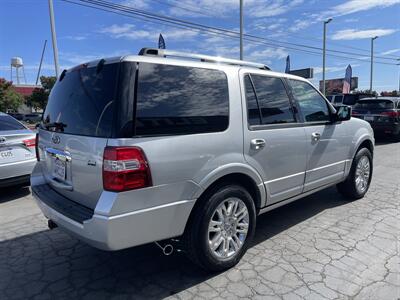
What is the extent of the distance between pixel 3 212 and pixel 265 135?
4.19 meters

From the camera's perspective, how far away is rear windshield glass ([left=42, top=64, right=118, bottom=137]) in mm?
2543

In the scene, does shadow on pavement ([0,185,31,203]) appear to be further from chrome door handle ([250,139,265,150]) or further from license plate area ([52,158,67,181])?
chrome door handle ([250,139,265,150])

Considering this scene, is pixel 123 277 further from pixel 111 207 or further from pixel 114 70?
pixel 114 70

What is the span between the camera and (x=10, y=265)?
3.41 metres

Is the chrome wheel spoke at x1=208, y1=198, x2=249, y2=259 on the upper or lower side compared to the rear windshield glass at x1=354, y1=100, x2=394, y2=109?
lower

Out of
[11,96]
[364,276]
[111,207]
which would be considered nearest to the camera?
[111,207]

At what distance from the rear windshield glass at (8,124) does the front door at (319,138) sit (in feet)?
15.8

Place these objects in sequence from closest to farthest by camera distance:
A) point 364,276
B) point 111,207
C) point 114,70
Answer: point 111,207
point 114,70
point 364,276

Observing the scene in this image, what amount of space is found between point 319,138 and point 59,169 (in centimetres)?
302

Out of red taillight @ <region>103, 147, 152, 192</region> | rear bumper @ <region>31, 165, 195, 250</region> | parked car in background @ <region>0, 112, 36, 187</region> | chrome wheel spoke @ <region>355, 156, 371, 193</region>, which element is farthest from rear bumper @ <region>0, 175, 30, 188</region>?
chrome wheel spoke @ <region>355, 156, 371, 193</region>

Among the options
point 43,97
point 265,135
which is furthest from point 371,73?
point 265,135

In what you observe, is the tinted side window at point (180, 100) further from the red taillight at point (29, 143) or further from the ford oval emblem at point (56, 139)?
the red taillight at point (29, 143)

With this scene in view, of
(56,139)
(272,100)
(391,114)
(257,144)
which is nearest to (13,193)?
(56,139)

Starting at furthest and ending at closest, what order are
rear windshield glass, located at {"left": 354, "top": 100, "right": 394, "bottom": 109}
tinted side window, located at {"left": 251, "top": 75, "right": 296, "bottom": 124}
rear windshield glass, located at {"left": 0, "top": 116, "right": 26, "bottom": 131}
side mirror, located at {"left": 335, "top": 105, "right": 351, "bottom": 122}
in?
rear windshield glass, located at {"left": 354, "top": 100, "right": 394, "bottom": 109} < rear windshield glass, located at {"left": 0, "top": 116, "right": 26, "bottom": 131} < side mirror, located at {"left": 335, "top": 105, "right": 351, "bottom": 122} < tinted side window, located at {"left": 251, "top": 75, "right": 296, "bottom": 124}
